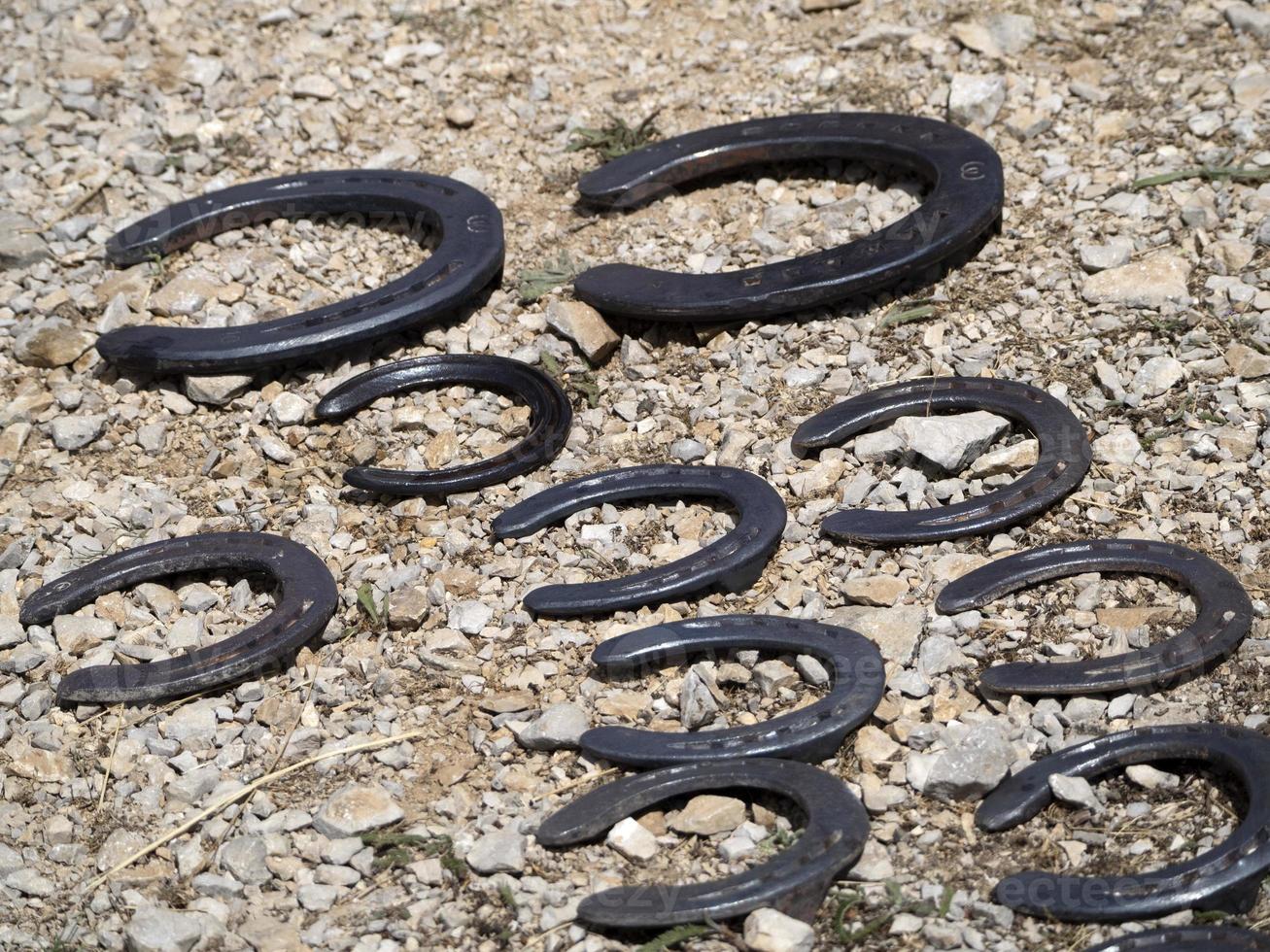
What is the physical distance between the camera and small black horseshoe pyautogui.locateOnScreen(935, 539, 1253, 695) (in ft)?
10.7

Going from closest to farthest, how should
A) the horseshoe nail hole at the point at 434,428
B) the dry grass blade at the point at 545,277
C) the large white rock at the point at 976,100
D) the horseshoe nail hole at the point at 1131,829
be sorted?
the horseshoe nail hole at the point at 1131,829
the horseshoe nail hole at the point at 434,428
the dry grass blade at the point at 545,277
the large white rock at the point at 976,100

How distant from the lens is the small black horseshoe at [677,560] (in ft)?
11.8

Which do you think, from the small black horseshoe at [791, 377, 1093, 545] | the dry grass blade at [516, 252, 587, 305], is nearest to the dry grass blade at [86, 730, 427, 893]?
the small black horseshoe at [791, 377, 1093, 545]

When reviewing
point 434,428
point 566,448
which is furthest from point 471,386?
point 566,448

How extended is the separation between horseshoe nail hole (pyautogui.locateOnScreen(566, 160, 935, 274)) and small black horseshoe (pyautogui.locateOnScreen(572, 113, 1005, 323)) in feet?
0.21

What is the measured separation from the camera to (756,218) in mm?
4816

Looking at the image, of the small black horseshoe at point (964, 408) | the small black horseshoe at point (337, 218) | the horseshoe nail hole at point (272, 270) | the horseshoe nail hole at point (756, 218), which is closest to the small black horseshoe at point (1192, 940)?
the small black horseshoe at point (964, 408)

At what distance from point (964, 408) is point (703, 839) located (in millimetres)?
1466

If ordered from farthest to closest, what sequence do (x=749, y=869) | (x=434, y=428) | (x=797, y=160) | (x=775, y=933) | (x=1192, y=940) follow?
(x=797, y=160)
(x=434, y=428)
(x=749, y=869)
(x=775, y=933)
(x=1192, y=940)

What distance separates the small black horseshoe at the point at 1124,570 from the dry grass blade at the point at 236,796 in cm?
127

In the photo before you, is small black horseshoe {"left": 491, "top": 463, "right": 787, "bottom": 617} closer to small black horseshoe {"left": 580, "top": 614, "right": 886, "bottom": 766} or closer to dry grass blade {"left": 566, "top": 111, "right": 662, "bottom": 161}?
small black horseshoe {"left": 580, "top": 614, "right": 886, "bottom": 766}

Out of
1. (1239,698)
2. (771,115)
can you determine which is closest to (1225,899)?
(1239,698)

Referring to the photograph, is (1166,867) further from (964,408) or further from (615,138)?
(615,138)

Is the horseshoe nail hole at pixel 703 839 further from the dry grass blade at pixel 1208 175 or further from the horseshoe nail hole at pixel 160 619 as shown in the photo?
the dry grass blade at pixel 1208 175
